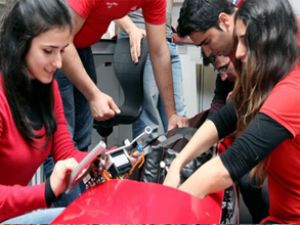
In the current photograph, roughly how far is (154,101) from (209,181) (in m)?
1.12

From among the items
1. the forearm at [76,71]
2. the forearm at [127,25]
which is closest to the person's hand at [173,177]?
the forearm at [76,71]

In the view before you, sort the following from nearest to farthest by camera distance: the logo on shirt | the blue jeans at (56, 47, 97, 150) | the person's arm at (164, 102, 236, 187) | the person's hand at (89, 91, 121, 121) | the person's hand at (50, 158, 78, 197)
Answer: the person's hand at (50, 158, 78, 197) → the person's arm at (164, 102, 236, 187) → the person's hand at (89, 91, 121, 121) → the logo on shirt → the blue jeans at (56, 47, 97, 150)

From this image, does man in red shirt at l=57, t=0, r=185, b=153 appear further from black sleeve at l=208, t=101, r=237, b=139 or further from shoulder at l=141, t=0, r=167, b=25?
black sleeve at l=208, t=101, r=237, b=139

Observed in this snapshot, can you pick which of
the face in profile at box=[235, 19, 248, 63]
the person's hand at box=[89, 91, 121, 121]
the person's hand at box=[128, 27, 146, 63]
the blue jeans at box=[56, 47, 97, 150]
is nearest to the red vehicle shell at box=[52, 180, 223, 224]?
the face in profile at box=[235, 19, 248, 63]

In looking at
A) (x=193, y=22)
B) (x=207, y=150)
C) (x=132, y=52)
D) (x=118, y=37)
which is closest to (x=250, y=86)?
(x=207, y=150)

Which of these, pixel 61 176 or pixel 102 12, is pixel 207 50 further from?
pixel 61 176

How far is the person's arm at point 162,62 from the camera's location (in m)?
1.78

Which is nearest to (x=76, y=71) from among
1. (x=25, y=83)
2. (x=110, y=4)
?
(x=110, y=4)

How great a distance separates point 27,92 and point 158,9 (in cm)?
78

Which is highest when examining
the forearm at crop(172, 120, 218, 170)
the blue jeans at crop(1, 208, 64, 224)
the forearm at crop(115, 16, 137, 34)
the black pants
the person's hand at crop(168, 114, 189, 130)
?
the forearm at crop(115, 16, 137, 34)

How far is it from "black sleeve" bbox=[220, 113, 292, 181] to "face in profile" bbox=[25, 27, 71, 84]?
0.52 meters

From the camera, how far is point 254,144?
0.95 metres

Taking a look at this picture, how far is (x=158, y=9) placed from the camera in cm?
173

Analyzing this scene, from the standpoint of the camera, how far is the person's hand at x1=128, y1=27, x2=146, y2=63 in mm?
1935
